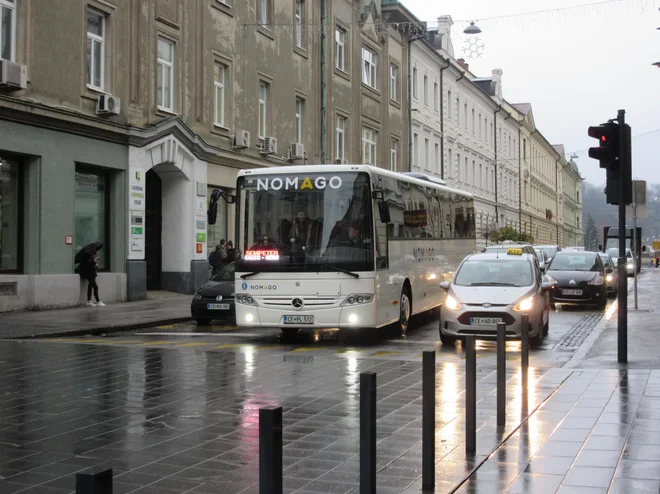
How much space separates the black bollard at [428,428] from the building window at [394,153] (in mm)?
38035

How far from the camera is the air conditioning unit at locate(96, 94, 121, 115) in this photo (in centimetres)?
2211

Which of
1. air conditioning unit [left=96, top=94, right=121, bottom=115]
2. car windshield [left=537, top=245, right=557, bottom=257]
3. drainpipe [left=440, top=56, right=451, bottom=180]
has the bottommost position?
car windshield [left=537, top=245, right=557, bottom=257]

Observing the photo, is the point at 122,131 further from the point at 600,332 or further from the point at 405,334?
the point at 600,332

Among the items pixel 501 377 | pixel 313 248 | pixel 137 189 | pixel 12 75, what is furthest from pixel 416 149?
pixel 501 377

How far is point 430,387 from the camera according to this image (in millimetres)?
5598

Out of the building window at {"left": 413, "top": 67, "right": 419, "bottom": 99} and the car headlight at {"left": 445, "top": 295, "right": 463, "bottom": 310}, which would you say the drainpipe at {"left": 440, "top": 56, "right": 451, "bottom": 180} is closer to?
the building window at {"left": 413, "top": 67, "right": 419, "bottom": 99}

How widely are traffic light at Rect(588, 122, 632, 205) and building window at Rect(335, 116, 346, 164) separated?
25.1 m

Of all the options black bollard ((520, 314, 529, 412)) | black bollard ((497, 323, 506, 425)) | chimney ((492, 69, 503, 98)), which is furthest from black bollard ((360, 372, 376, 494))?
chimney ((492, 69, 503, 98))

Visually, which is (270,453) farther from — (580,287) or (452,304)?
(580,287)

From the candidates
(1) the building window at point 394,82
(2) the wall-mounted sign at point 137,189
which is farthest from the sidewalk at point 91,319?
(1) the building window at point 394,82

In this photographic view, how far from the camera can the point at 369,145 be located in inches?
1607

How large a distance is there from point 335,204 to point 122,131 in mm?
10457

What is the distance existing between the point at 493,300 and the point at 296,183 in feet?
12.6

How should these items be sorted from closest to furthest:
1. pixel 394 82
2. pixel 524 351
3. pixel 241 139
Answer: pixel 524 351
pixel 241 139
pixel 394 82
